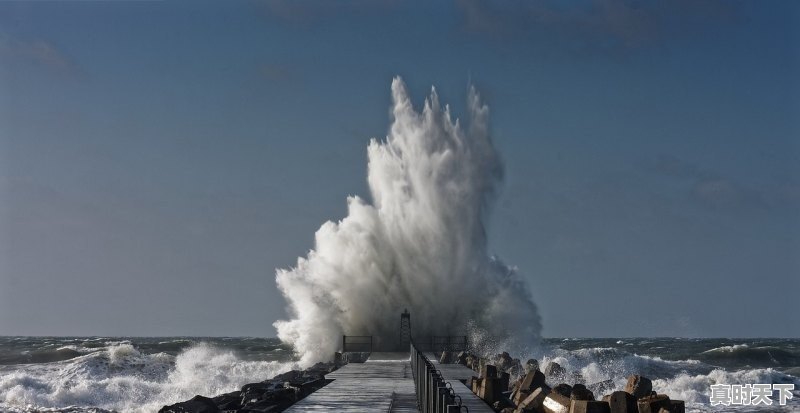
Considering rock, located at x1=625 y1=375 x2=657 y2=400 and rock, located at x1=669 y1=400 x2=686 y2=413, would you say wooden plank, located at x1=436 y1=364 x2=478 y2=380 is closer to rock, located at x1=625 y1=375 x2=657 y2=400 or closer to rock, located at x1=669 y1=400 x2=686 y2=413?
rock, located at x1=625 y1=375 x2=657 y2=400

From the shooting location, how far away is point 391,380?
2277 cm

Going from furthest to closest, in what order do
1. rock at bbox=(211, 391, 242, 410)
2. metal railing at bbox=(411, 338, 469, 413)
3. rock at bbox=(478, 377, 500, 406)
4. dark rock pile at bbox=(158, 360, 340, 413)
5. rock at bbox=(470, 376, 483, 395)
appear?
rock at bbox=(211, 391, 242, 410) → rock at bbox=(470, 376, 483, 395) → rock at bbox=(478, 377, 500, 406) → dark rock pile at bbox=(158, 360, 340, 413) → metal railing at bbox=(411, 338, 469, 413)

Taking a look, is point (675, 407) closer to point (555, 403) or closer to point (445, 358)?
point (555, 403)

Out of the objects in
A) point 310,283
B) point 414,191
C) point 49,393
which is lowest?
point 49,393

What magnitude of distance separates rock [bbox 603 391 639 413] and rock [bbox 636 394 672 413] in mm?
216

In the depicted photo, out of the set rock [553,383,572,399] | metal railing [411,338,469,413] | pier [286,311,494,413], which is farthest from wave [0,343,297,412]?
metal railing [411,338,469,413]

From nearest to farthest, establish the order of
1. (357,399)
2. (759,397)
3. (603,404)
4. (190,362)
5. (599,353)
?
(603,404)
(357,399)
(759,397)
(190,362)
(599,353)

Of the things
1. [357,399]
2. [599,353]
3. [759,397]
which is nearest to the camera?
[357,399]

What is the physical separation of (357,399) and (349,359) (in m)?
15.9

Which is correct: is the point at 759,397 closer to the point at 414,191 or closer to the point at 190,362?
the point at 414,191

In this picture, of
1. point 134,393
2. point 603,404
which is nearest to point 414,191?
point 134,393

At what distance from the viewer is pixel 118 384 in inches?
1362

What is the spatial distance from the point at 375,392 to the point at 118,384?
17917 mm

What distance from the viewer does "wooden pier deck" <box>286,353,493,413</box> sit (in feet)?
55.1
